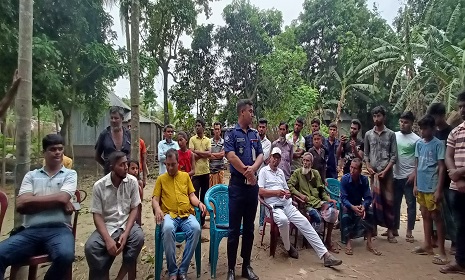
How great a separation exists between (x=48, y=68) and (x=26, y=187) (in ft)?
24.8

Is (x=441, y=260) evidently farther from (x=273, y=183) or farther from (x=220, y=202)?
(x=220, y=202)

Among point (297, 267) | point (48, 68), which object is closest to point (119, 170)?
point (297, 267)

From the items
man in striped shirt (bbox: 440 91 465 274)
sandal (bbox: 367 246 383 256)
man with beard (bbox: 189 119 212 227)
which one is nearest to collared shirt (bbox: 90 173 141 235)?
man with beard (bbox: 189 119 212 227)

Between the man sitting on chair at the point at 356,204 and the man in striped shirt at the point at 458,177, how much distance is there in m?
1.19

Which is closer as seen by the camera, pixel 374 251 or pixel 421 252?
pixel 421 252

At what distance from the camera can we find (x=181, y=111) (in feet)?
59.8

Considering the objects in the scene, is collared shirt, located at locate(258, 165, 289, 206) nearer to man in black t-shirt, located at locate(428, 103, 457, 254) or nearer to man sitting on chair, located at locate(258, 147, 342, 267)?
man sitting on chair, located at locate(258, 147, 342, 267)

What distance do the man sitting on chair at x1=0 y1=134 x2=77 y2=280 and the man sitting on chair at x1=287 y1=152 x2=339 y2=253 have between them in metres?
3.06

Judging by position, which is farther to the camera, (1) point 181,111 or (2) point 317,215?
(1) point 181,111

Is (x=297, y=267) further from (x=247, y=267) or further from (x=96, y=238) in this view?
(x=96, y=238)

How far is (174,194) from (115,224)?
2.68ft

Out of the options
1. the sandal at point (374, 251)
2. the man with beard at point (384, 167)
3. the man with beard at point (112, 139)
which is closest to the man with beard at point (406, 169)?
the man with beard at point (384, 167)

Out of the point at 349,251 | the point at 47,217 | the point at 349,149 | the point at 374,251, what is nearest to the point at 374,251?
the point at 374,251

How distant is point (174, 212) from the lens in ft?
13.6
